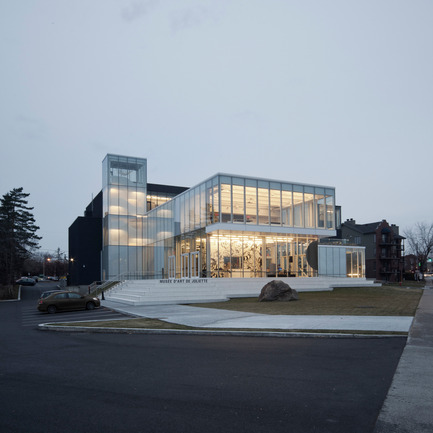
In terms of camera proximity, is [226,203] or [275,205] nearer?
[226,203]

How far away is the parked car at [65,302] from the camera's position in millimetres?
26188

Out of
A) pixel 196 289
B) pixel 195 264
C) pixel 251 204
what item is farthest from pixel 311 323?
pixel 195 264

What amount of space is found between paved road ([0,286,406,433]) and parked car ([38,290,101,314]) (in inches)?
557

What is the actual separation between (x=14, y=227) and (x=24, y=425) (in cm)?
5835

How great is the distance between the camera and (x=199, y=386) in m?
7.61

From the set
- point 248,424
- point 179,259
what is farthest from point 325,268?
point 248,424

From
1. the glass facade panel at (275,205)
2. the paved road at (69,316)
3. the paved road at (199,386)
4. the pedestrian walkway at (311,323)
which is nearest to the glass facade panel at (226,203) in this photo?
the glass facade panel at (275,205)

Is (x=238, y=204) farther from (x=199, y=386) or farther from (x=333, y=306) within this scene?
(x=199, y=386)

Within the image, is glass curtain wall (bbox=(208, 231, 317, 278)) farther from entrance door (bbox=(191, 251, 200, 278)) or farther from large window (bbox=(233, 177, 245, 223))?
entrance door (bbox=(191, 251, 200, 278))

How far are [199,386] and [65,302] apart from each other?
2128 centimetres

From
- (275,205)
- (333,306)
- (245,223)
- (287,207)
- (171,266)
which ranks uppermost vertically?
(275,205)

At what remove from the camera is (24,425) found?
5.71 m

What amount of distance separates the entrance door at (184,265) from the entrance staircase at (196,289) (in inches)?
189

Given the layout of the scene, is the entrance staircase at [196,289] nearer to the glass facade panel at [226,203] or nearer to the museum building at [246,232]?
the museum building at [246,232]
